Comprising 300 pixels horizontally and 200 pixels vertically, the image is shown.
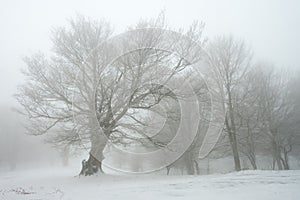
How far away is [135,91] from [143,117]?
2.00m

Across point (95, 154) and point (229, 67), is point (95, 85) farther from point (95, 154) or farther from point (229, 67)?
point (229, 67)

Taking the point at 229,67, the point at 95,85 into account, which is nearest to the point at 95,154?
the point at 95,85

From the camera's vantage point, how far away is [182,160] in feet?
65.1

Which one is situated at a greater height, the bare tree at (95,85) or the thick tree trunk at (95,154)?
the bare tree at (95,85)

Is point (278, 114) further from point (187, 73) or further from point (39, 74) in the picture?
point (39, 74)

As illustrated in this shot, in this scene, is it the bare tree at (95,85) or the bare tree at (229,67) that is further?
the bare tree at (229,67)

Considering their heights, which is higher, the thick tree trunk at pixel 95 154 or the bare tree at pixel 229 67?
the bare tree at pixel 229 67

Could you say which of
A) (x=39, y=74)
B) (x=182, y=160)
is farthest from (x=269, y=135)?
(x=39, y=74)

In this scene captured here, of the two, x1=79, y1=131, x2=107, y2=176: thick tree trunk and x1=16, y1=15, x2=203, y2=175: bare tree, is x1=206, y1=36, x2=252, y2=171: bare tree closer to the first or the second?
x1=16, y1=15, x2=203, y2=175: bare tree

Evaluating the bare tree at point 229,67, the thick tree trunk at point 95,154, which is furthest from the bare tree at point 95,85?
the bare tree at point 229,67

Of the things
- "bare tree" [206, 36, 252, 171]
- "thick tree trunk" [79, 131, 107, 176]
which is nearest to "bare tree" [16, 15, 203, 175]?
"thick tree trunk" [79, 131, 107, 176]

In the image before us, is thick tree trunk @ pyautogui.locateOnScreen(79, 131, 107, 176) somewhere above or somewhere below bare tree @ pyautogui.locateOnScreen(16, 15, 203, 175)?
below

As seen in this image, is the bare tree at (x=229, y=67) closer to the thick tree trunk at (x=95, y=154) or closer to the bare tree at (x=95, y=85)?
the bare tree at (x=95, y=85)

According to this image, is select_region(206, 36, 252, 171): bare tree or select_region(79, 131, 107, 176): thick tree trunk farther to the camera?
select_region(206, 36, 252, 171): bare tree
